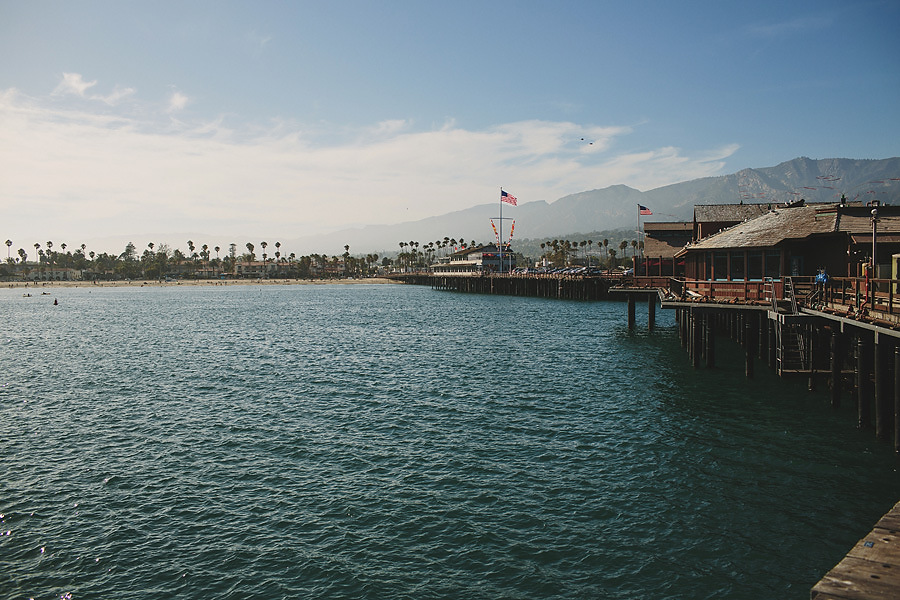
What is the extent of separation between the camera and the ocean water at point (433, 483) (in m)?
12.4

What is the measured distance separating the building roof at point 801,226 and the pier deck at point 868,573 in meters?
25.2

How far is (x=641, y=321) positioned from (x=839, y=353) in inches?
1522

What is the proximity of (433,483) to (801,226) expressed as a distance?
27309 mm

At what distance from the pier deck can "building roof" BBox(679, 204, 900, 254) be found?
25.2 m

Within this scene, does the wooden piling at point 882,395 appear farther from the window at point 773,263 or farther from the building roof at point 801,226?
the window at point 773,263

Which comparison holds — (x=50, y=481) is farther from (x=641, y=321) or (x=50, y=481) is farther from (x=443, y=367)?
(x=641, y=321)

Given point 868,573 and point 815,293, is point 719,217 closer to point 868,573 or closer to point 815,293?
point 815,293

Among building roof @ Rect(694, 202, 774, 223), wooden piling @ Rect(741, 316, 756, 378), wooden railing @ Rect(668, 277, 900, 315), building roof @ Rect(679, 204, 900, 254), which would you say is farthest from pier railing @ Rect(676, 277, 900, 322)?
building roof @ Rect(694, 202, 774, 223)

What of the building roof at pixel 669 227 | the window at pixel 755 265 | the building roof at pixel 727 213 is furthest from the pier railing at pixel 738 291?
the building roof at pixel 669 227

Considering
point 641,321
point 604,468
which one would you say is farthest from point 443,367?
point 641,321

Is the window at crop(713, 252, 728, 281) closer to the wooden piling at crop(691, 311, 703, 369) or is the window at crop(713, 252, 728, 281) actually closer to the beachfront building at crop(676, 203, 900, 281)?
the beachfront building at crop(676, 203, 900, 281)

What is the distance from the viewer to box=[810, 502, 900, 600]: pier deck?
7.32m

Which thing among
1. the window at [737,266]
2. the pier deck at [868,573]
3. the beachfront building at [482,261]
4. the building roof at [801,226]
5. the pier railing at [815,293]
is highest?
the beachfront building at [482,261]

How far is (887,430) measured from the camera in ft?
61.8
